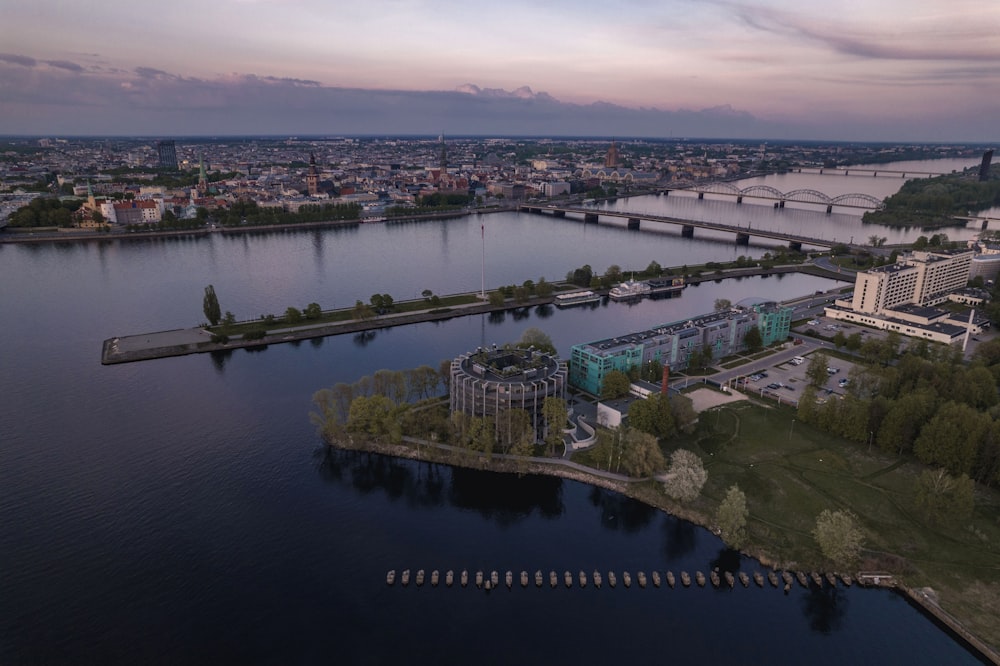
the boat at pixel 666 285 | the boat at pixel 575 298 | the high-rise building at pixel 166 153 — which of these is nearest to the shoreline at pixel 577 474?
the boat at pixel 575 298

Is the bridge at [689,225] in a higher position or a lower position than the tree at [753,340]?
higher

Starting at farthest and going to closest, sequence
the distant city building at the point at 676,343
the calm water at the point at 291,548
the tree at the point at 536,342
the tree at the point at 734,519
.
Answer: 1. the tree at the point at 536,342
2. the distant city building at the point at 676,343
3. the tree at the point at 734,519
4. the calm water at the point at 291,548

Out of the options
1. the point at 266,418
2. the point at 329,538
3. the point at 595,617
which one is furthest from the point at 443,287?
the point at 595,617

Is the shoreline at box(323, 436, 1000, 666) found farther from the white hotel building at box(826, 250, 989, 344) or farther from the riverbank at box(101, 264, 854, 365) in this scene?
the white hotel building at box(826, 250, 989, 344)

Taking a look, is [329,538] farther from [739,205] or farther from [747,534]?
[739,205]

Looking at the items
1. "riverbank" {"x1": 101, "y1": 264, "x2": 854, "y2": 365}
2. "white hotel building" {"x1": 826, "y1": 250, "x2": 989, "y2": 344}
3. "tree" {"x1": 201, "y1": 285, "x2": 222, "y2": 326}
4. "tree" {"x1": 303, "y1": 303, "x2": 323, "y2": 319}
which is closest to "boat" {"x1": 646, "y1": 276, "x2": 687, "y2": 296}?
"riverbank" {"x1": 101, "y1": 264, "x2": 854, "y2": 365}

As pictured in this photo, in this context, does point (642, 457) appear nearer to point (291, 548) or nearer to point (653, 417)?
point (653, 417)

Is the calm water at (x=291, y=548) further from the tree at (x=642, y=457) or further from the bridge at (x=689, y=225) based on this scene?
the bridge at (x=689, y=225)
